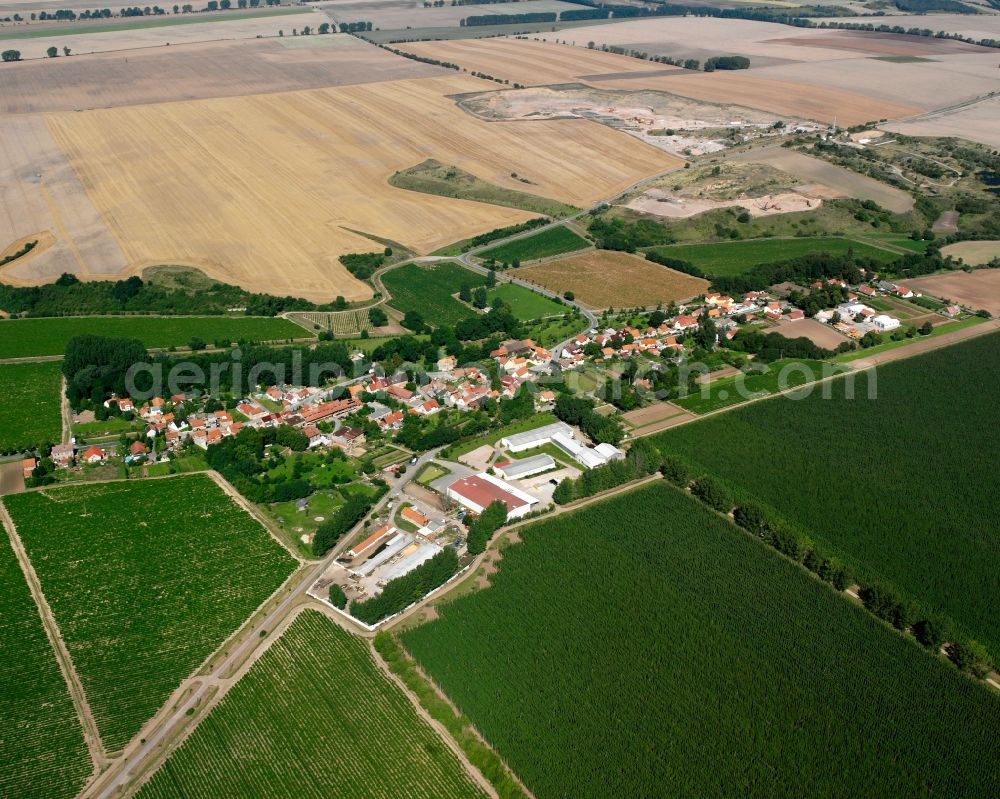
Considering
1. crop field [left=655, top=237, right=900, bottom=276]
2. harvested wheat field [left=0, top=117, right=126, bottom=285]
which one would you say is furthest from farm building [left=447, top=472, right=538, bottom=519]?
harvested wheat field [left=0, top=117, right=126, bottom=285]

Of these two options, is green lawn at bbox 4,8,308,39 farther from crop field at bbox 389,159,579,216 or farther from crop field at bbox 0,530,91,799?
crop field at bbox 0,530,91,799

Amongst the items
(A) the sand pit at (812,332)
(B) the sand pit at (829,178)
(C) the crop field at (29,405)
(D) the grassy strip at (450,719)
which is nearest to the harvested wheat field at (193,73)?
(B) the sand pit at (829,178)

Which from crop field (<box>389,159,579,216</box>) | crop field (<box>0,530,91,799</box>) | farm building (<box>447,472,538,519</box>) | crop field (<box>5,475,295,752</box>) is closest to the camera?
crop field (<box>0,530,91,799</box>)

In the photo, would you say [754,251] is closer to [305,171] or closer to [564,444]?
[564,444]

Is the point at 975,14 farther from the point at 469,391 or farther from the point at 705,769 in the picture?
the point at 705,769

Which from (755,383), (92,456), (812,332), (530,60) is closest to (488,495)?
(755,383)

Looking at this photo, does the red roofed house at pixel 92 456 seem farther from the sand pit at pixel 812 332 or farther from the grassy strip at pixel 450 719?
the sand pit at pixel 812 332
